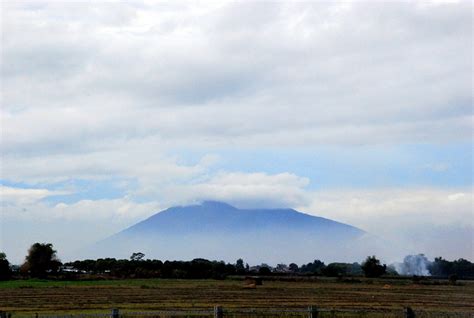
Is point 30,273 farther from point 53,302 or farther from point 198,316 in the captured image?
point 198,316

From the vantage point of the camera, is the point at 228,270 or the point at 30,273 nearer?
the point at 30,273

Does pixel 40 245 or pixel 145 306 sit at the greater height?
pixel 40 245

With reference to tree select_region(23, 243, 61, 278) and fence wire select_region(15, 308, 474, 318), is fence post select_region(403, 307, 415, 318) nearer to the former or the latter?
fence wire select_region(15, 308, 474, 318)

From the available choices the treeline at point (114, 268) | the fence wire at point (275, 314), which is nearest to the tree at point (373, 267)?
the treeline at point (114, 268)

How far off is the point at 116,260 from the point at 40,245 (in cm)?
2710

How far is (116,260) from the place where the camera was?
460ft

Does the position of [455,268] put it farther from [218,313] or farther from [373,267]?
[218,313]

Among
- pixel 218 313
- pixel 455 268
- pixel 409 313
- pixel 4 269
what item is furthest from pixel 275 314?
pixel 455 268

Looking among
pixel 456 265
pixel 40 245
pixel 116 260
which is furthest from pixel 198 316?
pixel 456 265

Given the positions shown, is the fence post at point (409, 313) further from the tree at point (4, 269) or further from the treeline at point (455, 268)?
the treeline at point (455, 268)

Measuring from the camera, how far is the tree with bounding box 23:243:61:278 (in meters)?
114

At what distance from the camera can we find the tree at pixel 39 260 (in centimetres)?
11438

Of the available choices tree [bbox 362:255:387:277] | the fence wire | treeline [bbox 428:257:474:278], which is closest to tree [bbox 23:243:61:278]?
tree [bbox 362:255:387:277]

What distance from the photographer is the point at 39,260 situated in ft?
375
